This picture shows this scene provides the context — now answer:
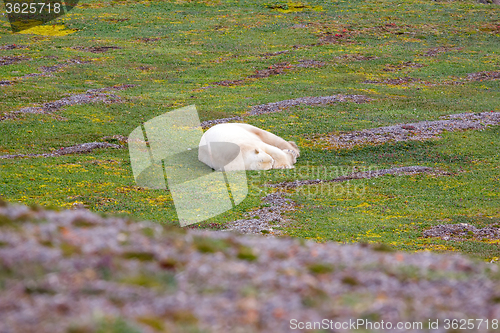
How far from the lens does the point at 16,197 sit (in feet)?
70.5

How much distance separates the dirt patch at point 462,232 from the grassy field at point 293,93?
41 cm

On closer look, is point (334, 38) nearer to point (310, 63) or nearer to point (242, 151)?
point (310, 63)

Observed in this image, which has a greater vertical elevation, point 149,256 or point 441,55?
point 149,256

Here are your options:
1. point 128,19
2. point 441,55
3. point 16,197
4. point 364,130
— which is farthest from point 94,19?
point 16,197

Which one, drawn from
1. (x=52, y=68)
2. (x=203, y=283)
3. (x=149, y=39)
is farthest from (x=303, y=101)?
(x=203, y=283)

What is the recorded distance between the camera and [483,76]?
50.5 m

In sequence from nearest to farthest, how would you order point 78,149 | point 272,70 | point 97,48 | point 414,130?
point 78,149 → point 414,130 → point 272,70 → point 97,48

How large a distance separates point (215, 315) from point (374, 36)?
209 feet

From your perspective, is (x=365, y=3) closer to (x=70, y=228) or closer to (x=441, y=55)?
(x=441, y=55)

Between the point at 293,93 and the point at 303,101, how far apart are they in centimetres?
313

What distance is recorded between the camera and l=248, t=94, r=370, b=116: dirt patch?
1571 inches

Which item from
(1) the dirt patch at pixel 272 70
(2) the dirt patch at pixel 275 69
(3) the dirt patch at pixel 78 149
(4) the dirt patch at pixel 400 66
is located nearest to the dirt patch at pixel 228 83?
(2) the dirt patch at pixel 275 69

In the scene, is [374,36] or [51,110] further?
[374,36]

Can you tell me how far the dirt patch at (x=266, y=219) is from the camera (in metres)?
19.5
